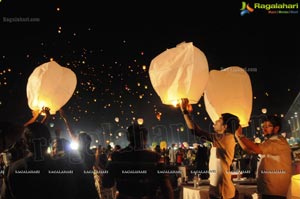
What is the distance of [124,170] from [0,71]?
2082cm

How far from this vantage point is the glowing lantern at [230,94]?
5734mm

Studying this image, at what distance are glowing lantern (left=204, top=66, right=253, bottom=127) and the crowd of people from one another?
0.72 m

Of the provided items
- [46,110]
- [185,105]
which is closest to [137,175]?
[185,105]

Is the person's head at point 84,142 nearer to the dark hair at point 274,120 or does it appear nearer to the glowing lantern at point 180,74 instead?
the glowing lantern at point 180,74

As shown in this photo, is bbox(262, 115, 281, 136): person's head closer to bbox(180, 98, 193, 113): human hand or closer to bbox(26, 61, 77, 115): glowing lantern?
bbox(180, 98, 193, 113): human hand

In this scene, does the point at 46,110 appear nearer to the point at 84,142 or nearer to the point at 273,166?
the point at 84,142

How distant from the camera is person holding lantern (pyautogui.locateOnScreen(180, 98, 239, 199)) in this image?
4910 mm

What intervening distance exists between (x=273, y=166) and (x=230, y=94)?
1.50 m

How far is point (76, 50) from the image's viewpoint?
54.0ft

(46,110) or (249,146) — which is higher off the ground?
(46,110)

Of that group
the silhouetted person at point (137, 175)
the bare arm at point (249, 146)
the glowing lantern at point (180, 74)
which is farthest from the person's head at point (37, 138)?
the bare arm at point (249, 146)

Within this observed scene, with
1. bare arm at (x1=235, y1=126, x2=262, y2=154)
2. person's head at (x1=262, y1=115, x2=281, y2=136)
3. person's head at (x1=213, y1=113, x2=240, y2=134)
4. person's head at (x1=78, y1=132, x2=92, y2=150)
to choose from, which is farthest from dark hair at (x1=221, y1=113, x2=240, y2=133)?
person's head at (x1=78, y1=132, x2=92, y2=150)

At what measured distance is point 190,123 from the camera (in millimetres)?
4883

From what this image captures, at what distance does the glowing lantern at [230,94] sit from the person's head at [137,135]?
195 centimetres
